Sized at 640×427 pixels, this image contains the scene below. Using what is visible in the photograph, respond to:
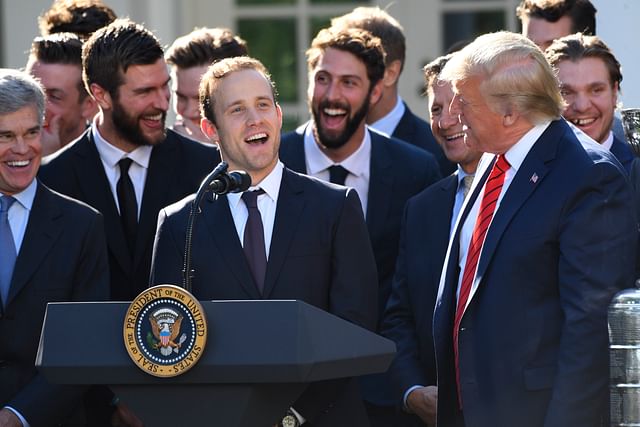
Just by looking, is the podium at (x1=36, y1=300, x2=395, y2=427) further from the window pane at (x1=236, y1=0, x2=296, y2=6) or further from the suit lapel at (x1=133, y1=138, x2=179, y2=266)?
the window pane at (x1=236, y1=0, x2=296, y2=6)

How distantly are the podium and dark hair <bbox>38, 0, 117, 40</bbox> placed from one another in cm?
313

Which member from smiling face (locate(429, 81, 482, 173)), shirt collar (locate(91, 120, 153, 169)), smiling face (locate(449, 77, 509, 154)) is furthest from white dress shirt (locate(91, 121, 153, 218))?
smiling face (locate(449, 77, 509, 154))

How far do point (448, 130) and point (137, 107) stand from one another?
1290mm

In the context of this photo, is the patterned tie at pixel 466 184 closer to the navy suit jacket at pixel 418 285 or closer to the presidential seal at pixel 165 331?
the navy suit jacket at pixel 418 285

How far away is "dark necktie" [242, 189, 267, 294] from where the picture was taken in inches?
166

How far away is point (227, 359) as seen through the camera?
3430mm

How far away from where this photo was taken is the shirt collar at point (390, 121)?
20.8ft

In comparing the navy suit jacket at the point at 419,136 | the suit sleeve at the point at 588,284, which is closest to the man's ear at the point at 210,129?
the suit sleeve at the point at 588,284

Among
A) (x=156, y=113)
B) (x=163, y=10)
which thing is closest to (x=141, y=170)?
(x=156, y=113)

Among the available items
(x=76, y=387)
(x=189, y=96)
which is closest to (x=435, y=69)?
(x=189, y=96)

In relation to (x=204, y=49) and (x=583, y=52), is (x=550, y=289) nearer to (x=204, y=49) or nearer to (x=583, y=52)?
(x=583, y=52)

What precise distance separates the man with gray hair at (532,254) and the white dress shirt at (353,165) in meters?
Result: 1.56

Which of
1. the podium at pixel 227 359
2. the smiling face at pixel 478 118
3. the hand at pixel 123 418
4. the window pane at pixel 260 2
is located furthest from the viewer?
the window pane at pixel 260 2

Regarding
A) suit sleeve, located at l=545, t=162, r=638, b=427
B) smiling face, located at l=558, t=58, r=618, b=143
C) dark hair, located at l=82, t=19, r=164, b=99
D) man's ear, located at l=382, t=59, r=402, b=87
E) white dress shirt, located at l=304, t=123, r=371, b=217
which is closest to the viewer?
suit sleeve, located at l=545, t=162, r=638, b=427
